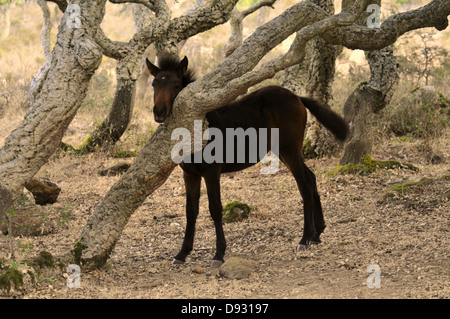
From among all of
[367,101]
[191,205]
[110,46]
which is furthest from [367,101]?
[110,46]

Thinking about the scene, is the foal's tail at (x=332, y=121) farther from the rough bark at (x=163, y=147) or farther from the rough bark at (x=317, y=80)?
the rough bark at (x=317, y=80)

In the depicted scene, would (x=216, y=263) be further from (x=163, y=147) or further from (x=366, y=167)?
(x=366, y=167)

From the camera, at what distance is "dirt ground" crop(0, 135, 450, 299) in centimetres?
481

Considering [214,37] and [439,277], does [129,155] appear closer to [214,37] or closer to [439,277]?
[439,277]

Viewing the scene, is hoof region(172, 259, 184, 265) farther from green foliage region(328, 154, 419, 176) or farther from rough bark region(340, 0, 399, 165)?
rough bark region(340, 0, 399, 165)

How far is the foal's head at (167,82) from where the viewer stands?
5328 millimetres

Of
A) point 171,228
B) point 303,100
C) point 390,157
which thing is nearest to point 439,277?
point 303,100

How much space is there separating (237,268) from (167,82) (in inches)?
74.7

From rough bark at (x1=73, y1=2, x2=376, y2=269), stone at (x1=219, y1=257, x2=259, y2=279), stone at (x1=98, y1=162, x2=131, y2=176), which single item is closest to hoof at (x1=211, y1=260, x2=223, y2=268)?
stone at (x1=219, y1=257, x2=259, y2=279)

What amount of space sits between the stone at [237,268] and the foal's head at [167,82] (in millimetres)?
1487

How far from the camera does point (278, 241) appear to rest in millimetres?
6527

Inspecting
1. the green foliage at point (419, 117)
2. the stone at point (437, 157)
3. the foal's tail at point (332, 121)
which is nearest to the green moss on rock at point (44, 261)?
the foal's tail at point (332, 121)

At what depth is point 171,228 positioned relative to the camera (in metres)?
7.39

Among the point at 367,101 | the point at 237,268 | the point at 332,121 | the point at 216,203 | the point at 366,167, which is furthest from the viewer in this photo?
the point at 367,101
